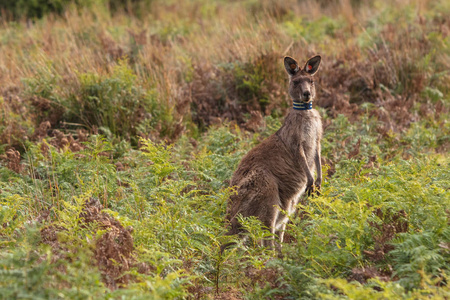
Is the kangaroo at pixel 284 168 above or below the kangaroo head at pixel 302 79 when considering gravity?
below

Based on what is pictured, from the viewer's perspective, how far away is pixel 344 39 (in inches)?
450

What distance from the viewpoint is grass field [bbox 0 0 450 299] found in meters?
3.70

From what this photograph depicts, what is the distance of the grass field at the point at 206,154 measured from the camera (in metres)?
3.70

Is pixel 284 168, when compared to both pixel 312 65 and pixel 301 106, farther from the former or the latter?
pixel 312 65

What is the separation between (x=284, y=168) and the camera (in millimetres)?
5281

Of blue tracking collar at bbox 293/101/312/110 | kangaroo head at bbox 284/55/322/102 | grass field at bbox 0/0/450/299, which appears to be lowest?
grass field at bbox 0/0/450/299

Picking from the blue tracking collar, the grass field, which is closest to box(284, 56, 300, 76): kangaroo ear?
the blue tracking collar

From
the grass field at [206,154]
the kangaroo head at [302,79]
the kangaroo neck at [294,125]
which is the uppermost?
the kangaroo head at [302,79]

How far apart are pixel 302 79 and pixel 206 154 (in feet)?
5.70

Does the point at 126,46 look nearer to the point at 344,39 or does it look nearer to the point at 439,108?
the point at 344,39

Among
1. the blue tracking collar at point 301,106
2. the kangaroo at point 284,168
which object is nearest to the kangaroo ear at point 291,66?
the kangaroo at point 284,168

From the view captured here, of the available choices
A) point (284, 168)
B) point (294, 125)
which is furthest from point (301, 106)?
point (284, 168)

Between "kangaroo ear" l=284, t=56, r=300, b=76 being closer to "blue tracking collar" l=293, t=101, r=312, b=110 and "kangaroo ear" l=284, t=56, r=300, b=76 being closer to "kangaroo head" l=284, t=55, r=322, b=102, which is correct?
"kangaroo head" l=284, t=55, r=322, b=102

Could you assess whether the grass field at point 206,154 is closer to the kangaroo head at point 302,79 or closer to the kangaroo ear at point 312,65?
the kangaroo head at point 302,79
